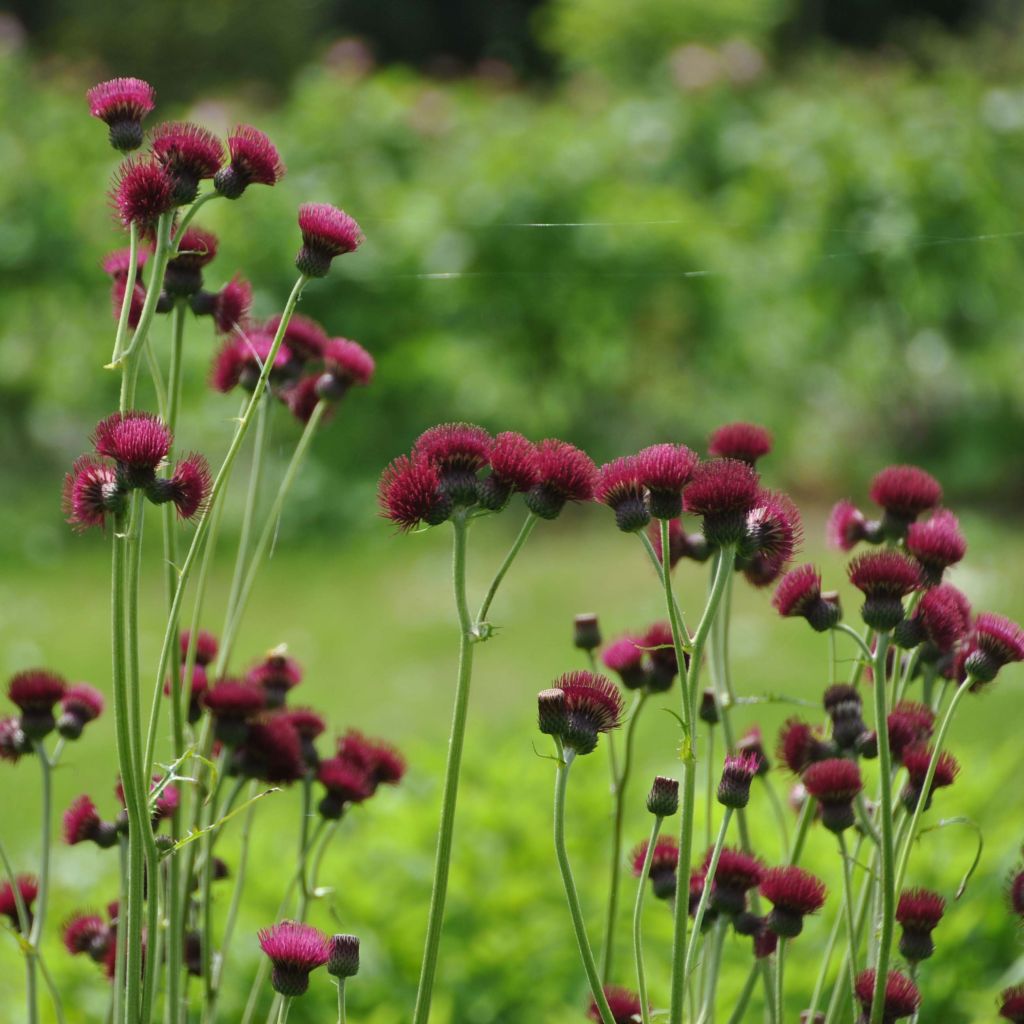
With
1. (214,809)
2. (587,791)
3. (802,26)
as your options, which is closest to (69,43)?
(802,26)

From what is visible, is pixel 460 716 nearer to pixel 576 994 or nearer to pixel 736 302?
pixel 576 994

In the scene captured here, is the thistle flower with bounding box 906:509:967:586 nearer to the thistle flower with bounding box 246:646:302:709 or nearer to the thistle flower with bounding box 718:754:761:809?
the thistle flower with bounding box 718:754:761:809

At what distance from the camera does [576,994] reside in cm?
182

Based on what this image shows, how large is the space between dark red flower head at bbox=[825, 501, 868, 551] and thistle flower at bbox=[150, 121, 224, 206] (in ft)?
1.83

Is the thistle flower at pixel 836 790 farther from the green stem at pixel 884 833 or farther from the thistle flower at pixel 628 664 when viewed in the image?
the thistle flower at pixel 628 664

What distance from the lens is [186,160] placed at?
909 millimetres

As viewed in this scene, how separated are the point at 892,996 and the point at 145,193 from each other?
665 millimetres

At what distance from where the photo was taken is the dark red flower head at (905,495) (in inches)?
43.8

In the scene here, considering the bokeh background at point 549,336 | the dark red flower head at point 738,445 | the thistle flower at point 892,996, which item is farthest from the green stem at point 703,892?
the bokeh background at point 549,336

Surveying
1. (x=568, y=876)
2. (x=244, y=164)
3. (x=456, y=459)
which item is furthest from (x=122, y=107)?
(x=568, y=876)

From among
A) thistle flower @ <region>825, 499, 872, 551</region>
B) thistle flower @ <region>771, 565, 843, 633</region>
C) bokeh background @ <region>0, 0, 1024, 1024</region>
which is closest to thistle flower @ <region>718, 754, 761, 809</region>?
thistle flower @ <region>771, 565, 843, 633</region>

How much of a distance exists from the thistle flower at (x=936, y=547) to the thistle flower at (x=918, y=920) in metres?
0.21

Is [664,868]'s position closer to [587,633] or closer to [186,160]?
[587,633]

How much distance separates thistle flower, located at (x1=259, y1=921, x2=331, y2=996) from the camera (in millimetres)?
862
